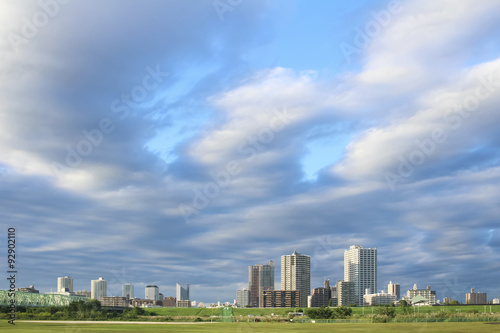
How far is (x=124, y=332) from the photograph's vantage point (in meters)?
87.8

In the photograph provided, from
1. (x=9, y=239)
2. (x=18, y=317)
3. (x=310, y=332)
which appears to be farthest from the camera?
(x=18, y=317)

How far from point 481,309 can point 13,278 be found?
166 m

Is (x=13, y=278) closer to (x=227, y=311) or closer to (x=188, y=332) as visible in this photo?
(x=188, y=332)

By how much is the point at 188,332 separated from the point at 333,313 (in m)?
89.9

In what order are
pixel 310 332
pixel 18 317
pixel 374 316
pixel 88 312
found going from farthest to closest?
pixel 88 312 → pixel 18 317 → pixel 374 316 → pixel 310 332

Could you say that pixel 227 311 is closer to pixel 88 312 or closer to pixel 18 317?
pixel 88 312

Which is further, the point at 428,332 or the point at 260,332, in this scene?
the point at 260,332

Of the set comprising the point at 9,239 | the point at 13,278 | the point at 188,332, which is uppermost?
the point at 9,239

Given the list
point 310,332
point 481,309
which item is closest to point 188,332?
point 310,332

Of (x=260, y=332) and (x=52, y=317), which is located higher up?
(x=260, y=332)

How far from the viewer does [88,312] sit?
187 meters

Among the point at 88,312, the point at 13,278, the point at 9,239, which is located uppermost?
the point at 9,239

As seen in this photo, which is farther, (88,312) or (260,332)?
(88,312)

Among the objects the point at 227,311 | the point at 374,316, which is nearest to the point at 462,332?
the point at 374,316
